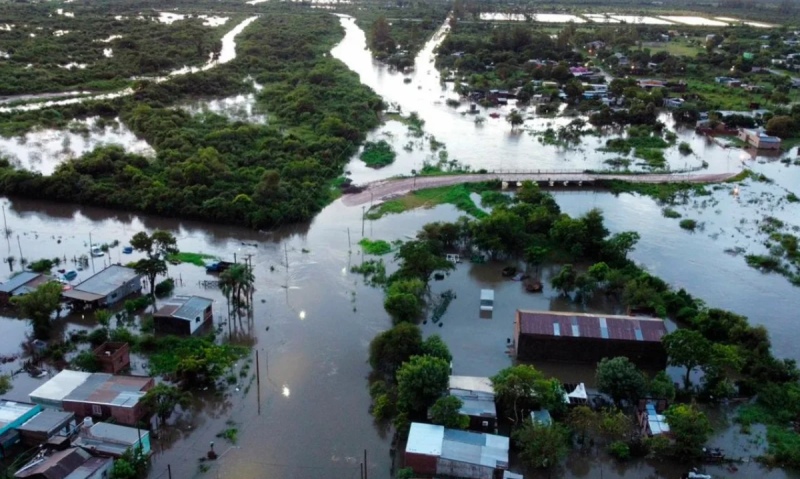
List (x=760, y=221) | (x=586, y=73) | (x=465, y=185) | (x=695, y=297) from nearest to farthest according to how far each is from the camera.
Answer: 1. (x=695, y=297)
2. (x=760, y=221)
3. (x=465, y=185)
4. (x=586, y=73)

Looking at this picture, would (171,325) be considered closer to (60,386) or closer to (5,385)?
(60,386)

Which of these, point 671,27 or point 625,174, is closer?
point 625,174

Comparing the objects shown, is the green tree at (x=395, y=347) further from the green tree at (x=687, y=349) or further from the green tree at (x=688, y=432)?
the green tree at (x=687, y=349)

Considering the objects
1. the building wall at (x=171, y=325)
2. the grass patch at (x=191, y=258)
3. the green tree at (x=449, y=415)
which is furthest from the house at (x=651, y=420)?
the grass patch at (x=191, y=258)

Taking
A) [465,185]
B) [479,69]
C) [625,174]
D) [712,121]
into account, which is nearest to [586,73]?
[479,69]

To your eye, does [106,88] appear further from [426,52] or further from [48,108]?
[426,52]

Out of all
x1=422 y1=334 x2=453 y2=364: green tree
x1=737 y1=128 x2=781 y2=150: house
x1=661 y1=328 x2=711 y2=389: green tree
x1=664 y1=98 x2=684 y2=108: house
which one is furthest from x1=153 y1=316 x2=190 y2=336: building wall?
x1=664 y1=98 x2=684 y2=108: house
